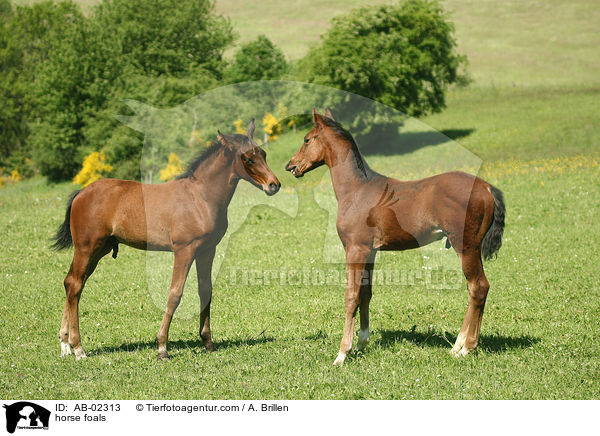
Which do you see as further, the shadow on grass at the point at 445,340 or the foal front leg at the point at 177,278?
the shadow on grass at the point at 445,340

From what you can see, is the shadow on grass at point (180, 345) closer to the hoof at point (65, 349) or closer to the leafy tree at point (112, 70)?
the hoof at point (65, 349)

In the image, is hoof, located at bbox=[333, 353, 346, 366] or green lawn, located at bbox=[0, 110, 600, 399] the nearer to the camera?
green lawn, located at bbox=[0, 110, 600, 399]

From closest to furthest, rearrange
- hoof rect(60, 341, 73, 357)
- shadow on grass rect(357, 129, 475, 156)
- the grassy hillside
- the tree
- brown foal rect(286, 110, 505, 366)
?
brown foal rect(286, 110, 505, 366), hoof rect(60, 341, 73, 357), shadow on grass rect(357, 129, 475, 156), the tree, the grassy hillside

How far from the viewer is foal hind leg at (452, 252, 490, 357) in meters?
7.61

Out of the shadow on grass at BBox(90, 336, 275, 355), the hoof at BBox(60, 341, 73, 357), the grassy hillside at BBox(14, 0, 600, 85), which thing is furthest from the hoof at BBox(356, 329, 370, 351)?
the grassy hillside at BBox(14, 0, 600, 85)

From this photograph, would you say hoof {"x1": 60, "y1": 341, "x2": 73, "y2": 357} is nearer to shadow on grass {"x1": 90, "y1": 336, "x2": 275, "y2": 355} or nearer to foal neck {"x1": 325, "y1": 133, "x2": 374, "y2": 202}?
shadow on grass {"x1": 90, "y1": 336, "x2": 275, "y2": 355}

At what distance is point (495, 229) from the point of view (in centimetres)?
772

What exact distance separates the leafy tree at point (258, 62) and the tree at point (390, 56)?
52.5 ft

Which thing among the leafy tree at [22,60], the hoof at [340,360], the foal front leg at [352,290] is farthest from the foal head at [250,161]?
the leafy tree at [22,60]

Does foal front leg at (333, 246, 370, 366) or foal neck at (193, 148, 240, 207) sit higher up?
foal neck at (193, 148, 240, 207)

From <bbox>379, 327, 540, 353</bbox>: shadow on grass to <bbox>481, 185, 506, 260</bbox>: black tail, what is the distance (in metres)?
1.45

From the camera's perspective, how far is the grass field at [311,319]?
23.2 ft

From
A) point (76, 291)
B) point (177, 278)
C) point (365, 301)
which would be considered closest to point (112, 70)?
point (76, 291)
